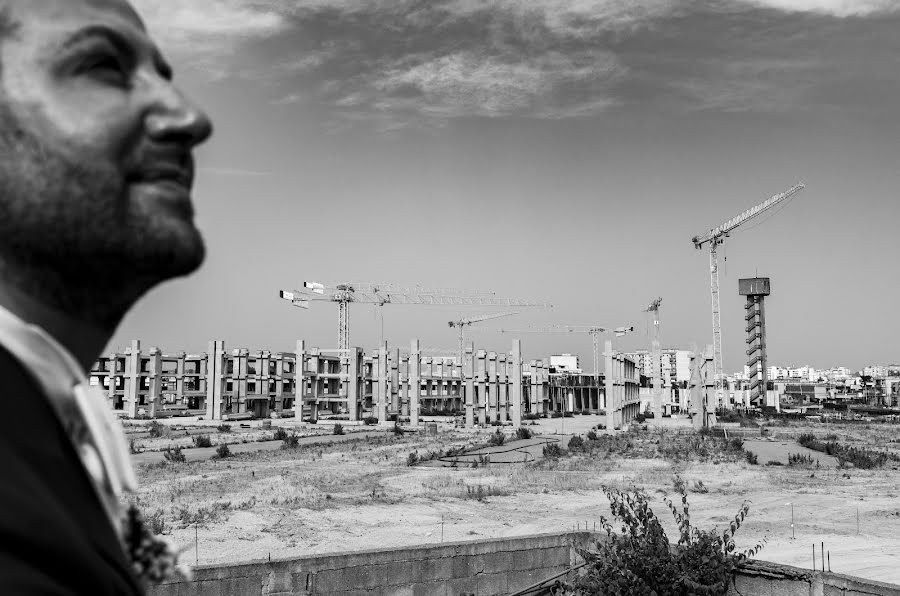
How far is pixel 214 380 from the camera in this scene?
6153 cm

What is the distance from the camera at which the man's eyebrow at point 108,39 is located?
0.98 m

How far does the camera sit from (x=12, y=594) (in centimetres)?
62

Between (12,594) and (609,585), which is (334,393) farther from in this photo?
(12,594)

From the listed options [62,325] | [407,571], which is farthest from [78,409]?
[407,571]

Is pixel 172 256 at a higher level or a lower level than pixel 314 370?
higher

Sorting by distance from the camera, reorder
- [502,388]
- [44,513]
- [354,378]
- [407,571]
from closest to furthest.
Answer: [44,513] < [407,571] < [354,378] < [502,388]

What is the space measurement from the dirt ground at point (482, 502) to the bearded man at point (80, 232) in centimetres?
1338

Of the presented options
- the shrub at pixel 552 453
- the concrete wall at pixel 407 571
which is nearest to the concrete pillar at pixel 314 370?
the shrub at pixel 552 453

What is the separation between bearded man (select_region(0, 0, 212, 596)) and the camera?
782 millimetres

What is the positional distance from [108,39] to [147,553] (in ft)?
2.41

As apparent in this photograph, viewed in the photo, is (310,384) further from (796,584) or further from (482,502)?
(796,584)

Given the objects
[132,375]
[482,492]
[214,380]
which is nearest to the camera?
[482,492]

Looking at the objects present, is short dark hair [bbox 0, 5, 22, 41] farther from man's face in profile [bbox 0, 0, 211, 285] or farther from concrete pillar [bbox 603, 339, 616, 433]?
concrete pillar [bbox 603, 339, 616, 433]

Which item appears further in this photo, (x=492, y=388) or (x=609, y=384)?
(x=492, y=388)
